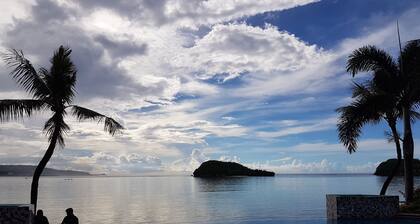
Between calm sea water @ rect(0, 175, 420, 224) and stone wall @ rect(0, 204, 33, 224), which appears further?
calm sea water @ rect(0, 175, 420, 224)

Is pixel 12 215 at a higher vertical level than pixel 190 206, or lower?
higher

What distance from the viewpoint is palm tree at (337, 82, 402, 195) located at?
24.8 metres

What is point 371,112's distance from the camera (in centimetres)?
2502

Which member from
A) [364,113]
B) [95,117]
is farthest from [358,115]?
[95,117]

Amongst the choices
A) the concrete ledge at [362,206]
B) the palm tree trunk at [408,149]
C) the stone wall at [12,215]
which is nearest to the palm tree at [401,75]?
the palm tree trunk at [408,149]

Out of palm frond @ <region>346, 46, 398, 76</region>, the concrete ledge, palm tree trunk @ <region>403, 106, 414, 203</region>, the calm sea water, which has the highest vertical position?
palm frond @ <region>346, 46, 398, 76</region>

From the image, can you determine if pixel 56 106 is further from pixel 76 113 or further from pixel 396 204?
pixel 396 204

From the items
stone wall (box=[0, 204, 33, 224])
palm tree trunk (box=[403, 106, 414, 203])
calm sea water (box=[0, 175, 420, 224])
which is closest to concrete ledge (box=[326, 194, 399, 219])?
calm sea water (box=[0, 175, 420, 224])

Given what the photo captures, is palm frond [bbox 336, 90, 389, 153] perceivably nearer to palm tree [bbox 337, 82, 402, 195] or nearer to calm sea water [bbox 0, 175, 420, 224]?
palm tree [bbox 337, 82, 402, 195]

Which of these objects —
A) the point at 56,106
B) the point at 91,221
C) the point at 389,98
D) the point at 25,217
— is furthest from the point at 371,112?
the point at 91,221

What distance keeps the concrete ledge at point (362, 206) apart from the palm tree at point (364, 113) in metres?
3.68

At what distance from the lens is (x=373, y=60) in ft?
87.0

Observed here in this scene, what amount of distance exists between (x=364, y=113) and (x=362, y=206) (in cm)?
486

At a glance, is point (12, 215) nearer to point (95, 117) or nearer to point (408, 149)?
point (95, 117)
